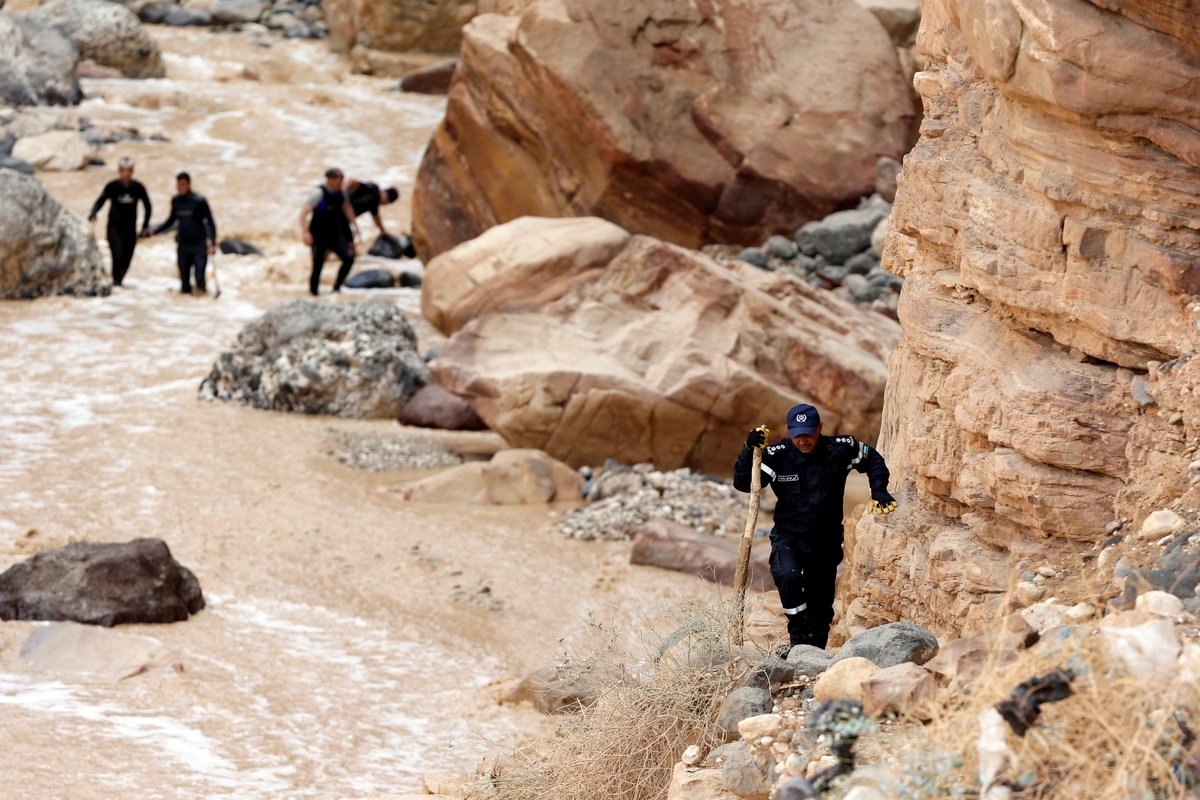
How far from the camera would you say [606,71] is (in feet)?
45.2

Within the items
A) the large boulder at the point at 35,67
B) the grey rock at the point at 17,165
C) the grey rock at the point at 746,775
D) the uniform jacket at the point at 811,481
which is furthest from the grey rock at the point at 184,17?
the grey rock at the point at 746,775

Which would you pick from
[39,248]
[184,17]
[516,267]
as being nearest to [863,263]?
[516,267]

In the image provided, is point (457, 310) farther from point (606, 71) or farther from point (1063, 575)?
point (1063, 575)

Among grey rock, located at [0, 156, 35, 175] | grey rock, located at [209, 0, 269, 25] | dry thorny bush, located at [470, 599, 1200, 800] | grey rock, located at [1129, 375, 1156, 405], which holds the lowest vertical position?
grey rock, located at [0, 156, 35, 175]

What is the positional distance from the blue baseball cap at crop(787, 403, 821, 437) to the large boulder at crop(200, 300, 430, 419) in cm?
646

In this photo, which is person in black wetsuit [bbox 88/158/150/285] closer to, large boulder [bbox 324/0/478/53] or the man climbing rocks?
the man climbing rocks

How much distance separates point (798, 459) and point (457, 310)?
7.16 m

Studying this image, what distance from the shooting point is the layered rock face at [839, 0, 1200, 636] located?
14.1 ft

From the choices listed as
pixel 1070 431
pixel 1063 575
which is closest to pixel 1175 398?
pixel 1070 431

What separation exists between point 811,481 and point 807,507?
0.38 feet

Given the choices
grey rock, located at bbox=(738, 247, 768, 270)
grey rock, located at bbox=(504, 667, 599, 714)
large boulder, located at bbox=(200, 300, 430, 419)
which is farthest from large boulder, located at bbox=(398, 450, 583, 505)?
grey rock, located at bbox=(738, 247, 768, 270)

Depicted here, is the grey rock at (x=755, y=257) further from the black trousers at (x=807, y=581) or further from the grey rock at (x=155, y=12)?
the grey rock at (x=155, y=12)

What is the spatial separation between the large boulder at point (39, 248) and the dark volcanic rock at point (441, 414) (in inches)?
190

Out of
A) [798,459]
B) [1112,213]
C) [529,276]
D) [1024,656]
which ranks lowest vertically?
[529,276]
